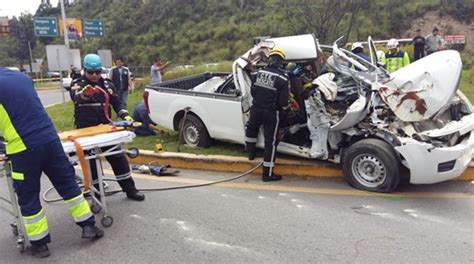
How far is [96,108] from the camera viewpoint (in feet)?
16.4

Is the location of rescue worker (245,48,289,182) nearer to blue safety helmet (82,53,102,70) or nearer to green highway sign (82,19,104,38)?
blue safety helmet (82,53,102,70)

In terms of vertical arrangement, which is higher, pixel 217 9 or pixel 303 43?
pixel 217 9

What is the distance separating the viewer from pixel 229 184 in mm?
5652

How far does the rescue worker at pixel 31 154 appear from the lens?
142 inches

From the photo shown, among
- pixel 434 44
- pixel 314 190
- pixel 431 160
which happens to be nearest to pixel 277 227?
pixel 314 190

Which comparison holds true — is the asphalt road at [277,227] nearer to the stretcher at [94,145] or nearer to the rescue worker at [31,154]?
the rescue worker at [31,154]

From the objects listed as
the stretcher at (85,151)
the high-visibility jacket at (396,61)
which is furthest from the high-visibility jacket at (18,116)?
the high-visibility jacket at (396,61)

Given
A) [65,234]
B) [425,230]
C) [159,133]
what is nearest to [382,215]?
[425,230]

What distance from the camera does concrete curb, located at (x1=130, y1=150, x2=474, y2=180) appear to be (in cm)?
570

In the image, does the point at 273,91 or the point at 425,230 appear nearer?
the point at 425,230

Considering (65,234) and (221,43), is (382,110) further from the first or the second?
(221,43)

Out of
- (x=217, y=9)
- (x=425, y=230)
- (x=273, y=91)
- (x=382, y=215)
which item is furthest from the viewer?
(x=217, y=9)

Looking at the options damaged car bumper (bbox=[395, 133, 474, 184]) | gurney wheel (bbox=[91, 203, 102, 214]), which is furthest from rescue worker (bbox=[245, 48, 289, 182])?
gurney wheel (bbox=[91, 203, 102, 214])

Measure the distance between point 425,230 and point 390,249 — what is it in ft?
1.86
